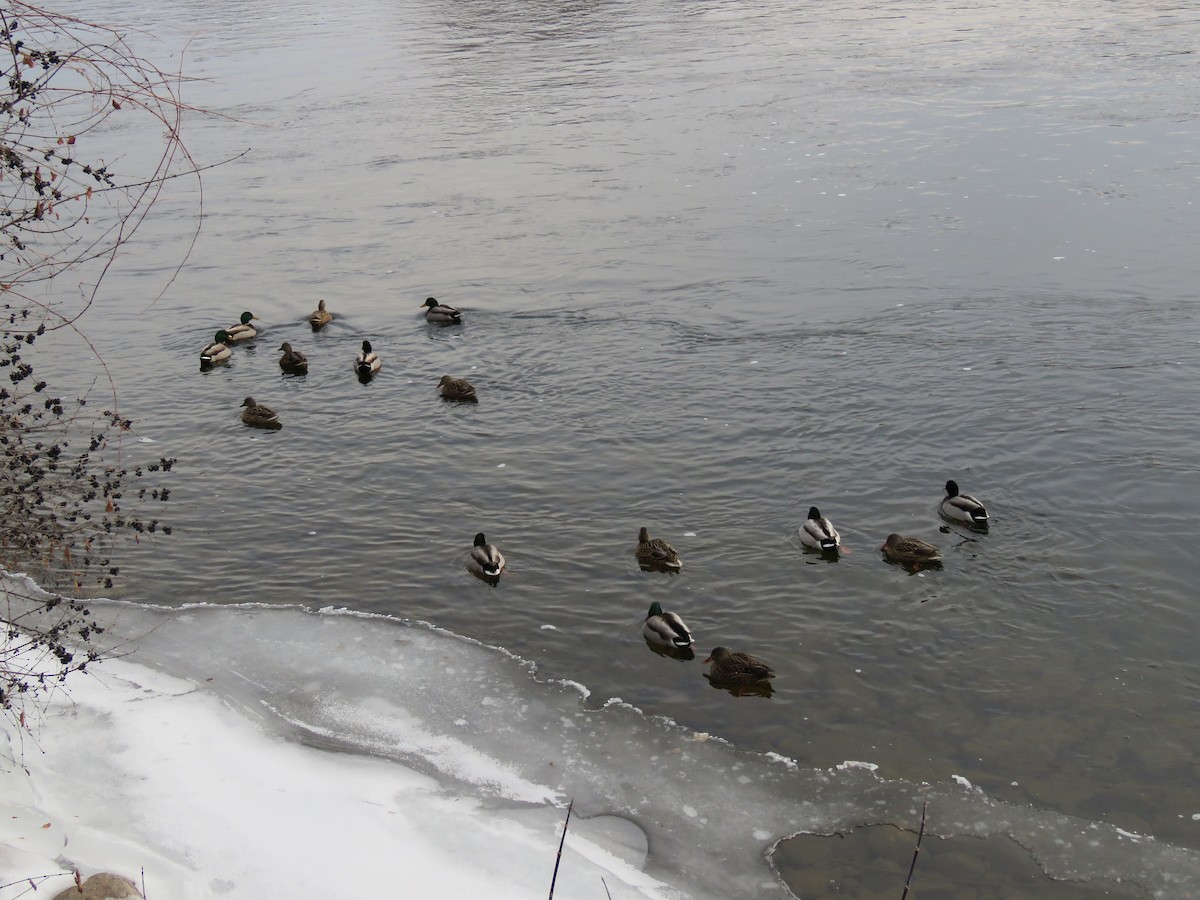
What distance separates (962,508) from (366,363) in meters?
8.70

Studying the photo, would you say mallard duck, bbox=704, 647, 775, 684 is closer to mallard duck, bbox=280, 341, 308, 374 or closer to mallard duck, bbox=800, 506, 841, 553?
mallard duck, bbox=800, 506, 841, 553

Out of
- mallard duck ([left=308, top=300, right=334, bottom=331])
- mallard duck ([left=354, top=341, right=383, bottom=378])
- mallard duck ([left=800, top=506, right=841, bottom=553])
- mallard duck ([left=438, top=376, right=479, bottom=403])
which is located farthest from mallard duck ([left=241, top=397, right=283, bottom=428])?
Answer: mallard duck ([left=800, top=506, right=841, bottom=553])

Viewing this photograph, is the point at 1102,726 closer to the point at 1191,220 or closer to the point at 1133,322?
the point at 1133,322

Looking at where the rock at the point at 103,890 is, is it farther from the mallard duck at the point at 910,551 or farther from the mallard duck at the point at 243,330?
the mallard duck at the point at 243,330

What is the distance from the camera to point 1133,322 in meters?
16.3

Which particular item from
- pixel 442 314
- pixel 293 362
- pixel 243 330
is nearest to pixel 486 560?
pixel 293 362

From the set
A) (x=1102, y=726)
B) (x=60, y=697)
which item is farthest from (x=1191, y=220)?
(x=60, y=697)

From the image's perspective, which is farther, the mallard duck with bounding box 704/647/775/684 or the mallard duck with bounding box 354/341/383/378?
the mallard duck with bounding box 354/341/383/378

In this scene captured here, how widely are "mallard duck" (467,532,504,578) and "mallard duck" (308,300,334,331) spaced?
Answer: 7.81 m

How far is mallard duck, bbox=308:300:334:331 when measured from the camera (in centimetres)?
1842

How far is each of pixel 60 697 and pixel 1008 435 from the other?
1032 cm

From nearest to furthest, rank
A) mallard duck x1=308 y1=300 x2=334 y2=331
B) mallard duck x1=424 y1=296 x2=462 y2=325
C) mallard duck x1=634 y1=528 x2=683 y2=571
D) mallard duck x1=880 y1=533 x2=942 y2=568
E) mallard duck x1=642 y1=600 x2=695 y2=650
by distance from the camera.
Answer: mallard duck x1=642 y1=600 x2=695 y2=650 < mallard duck x1=880 y1=533 x2=942 y2=568 < mallard duck x1=634 y1=528 x2=683 y2=571 < mallard duck x1=424 y1=296 x2=462 y2=325 < mallard duck x1=308 y1=300 x2=334 y2=331

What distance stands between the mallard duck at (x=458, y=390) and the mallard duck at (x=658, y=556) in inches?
185

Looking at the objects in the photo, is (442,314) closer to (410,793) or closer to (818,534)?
(818,534)
